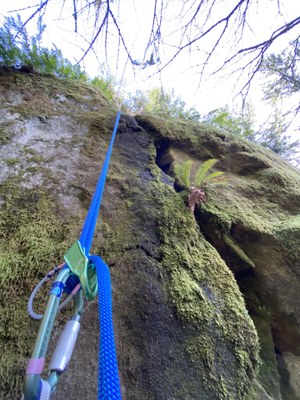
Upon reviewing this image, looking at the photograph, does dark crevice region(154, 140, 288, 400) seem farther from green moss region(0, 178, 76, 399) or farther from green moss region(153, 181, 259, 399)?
green moss region(0, 178, 76, 399)

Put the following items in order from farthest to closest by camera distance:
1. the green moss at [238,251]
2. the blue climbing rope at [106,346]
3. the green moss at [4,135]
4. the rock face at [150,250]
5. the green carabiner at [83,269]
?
1. the green moss at [238,251]
2. the green moss at [4,135]
3. the rock face at [150,250]
4. the green carabiner at [83,269]
5. the blue climbing rope at [106,346]

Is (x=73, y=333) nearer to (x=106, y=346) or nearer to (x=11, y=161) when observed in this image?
(x=106, y=346)

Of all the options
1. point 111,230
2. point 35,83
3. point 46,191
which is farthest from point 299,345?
point 35,83

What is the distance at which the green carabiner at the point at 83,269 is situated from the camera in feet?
2.51

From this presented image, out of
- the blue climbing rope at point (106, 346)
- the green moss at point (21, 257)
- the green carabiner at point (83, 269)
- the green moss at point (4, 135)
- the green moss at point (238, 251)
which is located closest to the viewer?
the blue climbing rope at point (106, 346)

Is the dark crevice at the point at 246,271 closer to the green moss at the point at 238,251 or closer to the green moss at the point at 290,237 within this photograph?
the green moss at the point at 238,251

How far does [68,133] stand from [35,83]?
3.13 ft

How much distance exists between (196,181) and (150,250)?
1.13m

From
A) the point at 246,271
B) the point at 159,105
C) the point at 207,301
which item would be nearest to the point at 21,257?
the point at 207,301

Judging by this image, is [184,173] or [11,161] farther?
[184,173]

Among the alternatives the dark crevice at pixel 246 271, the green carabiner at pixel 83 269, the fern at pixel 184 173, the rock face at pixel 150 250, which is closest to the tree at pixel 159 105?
the rock face at pixel 150 250

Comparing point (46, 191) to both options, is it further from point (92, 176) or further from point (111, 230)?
point (111, 230)

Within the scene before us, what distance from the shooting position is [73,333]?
629 millimetres

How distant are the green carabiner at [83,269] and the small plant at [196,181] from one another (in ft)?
5.00
